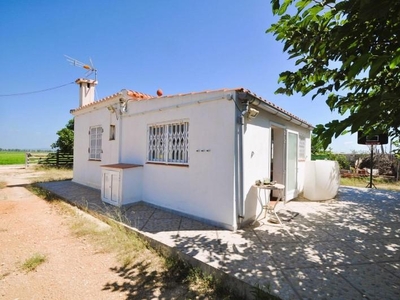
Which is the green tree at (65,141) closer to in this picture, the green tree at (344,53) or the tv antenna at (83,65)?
the tv antenna at (83,65)

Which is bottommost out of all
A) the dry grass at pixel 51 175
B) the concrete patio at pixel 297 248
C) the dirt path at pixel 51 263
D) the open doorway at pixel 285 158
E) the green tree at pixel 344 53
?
the dirt path at pixel 51 263

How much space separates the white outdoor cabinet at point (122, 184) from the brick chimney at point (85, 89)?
262 inches

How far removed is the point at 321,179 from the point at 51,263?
894 cm

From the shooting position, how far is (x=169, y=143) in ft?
22.2

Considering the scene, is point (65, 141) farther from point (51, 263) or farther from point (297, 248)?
point (297, 248)

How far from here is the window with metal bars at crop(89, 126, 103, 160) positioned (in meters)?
10.0

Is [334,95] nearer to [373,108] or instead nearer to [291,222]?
[373,108]

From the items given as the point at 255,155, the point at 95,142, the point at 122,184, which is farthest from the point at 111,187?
the point at 255,155

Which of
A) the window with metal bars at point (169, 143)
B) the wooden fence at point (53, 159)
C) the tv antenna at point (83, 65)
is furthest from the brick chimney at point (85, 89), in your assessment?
the wooden fence at point (53, 159)

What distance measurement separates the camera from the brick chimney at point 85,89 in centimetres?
1227

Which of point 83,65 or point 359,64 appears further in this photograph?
point 83,65

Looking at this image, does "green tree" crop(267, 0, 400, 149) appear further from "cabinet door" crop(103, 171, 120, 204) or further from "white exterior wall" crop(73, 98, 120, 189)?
"white exterior wall" crop(73, 98, 120, 189)

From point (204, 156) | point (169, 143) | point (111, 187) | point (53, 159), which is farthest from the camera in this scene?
point (53, 159)

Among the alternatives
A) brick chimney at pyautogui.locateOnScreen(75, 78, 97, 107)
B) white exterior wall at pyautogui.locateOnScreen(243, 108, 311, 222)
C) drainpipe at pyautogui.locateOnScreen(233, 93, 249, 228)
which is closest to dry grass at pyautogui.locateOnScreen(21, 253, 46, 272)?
drainpipe at pyautogui.locateOnScreen(233, 93, 249, 228)
